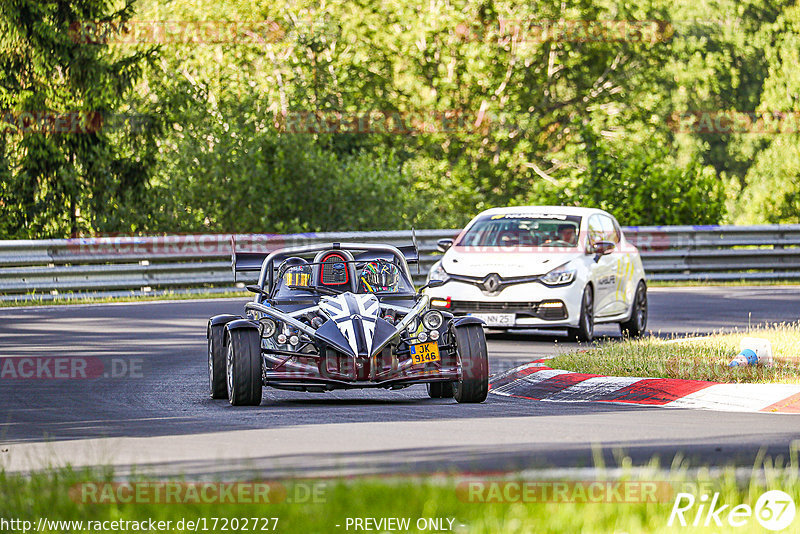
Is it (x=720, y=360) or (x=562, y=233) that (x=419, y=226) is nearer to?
(x=562, y=233)

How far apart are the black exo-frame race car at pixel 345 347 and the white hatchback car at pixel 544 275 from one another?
4704mm

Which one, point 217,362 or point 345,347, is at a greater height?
point 345,347

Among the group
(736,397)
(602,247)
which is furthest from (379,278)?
(602,247)

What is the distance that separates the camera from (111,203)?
30203 millimetres

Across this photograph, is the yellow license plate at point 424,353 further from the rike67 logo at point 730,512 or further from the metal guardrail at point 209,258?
the metal guardrail at point 209,258

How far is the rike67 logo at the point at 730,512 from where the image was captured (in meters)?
5.75

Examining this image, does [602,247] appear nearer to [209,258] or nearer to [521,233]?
[521,233]

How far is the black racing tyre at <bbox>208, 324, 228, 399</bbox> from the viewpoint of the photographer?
36.8 ft

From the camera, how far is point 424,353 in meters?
10.9

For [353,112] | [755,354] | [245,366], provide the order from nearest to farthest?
[245,366] → [755,354] → [353,112]

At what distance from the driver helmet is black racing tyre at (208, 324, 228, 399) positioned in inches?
51.2

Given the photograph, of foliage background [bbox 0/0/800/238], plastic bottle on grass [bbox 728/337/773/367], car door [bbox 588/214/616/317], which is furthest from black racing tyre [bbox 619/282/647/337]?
foliage background [bbox 0/0/800/238]

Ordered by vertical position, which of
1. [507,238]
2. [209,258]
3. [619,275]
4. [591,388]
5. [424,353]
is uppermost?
[507,238]

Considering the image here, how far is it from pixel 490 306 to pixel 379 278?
4643 mm
